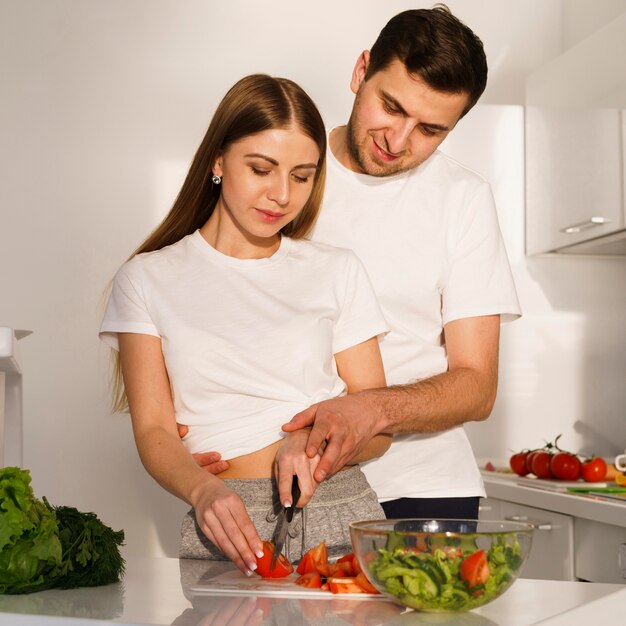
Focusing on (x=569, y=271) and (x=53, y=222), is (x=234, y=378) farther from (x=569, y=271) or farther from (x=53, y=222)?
(x=569, y=271)

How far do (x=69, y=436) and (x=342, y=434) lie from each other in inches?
72.0

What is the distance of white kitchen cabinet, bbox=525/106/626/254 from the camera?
2.90m

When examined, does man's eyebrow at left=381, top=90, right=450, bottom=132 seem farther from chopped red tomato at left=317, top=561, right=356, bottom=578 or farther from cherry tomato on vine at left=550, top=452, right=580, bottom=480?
cherry tomato on vine at left=550, top=452, right=580, bottom=480

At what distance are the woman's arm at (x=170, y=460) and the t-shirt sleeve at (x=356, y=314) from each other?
27cm

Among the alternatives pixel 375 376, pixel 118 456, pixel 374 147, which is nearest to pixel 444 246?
pixel 374 147

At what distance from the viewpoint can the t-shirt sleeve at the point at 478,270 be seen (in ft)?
5.67

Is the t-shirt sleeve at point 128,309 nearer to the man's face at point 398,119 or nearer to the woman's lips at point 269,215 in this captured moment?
the woman's lips at point 269,215

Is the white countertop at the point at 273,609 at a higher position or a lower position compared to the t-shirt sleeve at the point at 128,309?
lower

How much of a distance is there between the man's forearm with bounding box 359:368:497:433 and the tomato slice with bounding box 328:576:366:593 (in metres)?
0.37

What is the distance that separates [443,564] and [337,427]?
393mm

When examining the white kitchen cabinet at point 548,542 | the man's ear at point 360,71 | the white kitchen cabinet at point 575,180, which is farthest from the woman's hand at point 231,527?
the white kitchen cabinet at point 575,180

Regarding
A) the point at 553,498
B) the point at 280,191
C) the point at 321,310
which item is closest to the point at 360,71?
the point at 280,191

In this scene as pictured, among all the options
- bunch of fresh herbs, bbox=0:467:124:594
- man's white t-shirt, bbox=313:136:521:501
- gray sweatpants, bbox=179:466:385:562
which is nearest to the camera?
bunch of fresh herbs, bbox=0:467:124:594

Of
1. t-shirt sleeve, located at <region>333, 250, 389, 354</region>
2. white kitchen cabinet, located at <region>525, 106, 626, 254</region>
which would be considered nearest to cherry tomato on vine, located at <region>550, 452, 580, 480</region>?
white kitchen cabinet, located at <region>525, 106, 626, 254</region>
